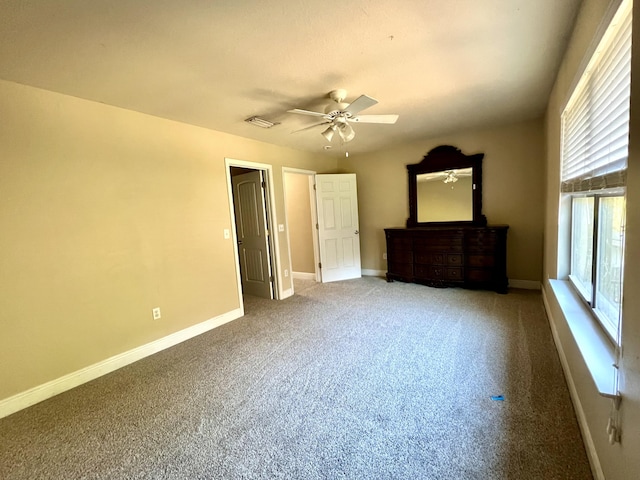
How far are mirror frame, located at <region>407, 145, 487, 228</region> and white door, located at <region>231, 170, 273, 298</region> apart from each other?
2494 mm

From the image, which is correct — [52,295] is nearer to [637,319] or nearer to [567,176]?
[637,319]

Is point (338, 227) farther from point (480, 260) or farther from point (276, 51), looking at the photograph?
point (276, 51)

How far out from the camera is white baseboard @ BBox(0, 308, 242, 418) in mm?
2041

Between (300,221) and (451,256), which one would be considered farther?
(300,221)

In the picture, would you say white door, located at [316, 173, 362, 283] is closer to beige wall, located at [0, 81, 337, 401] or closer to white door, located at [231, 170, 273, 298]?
white door, located at [231, 170, 273, 298]

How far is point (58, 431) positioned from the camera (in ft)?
5.91

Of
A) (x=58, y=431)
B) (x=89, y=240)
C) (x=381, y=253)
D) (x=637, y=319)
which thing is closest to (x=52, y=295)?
(x=89, y=240)

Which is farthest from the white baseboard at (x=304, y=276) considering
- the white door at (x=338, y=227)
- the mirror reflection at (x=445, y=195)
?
the mirror reflection at (x=445, y=195)

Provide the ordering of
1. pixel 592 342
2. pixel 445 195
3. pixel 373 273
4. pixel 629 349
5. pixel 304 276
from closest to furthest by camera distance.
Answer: pixel 629 349
pixel 592 342
pixel 445 195
pixel 373 273
pixel 304 276

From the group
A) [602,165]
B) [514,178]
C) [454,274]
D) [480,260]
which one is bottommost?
[454,274]

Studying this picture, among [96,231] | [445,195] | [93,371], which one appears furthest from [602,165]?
[93,371]

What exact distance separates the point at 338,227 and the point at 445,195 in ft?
6.08

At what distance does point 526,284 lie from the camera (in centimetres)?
404

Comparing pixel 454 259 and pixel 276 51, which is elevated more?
pixel 276 51
